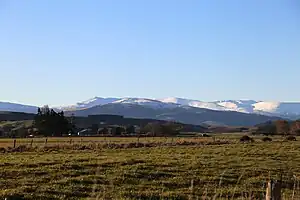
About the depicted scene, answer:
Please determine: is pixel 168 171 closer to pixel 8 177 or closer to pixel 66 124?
pixel 8 177

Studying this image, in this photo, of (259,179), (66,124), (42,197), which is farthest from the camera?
(66,124)

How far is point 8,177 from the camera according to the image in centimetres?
2341

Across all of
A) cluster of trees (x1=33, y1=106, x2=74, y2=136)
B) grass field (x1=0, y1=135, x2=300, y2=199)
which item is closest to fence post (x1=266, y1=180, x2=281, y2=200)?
grass field (x1=0, y1=135, x2=300, y2=199)

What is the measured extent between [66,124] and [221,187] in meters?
107

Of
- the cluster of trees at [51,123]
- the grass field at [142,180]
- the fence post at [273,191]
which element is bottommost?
the grass field at [142,180]

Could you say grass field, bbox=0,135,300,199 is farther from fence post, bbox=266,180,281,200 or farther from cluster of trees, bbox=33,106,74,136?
cluster of trees, bbox=33,106,74,136

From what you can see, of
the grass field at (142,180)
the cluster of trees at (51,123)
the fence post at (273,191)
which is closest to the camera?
the fence post at (273,191)

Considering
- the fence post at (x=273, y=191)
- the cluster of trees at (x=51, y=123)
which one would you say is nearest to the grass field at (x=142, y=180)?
the fence post at (x=273, y=191)

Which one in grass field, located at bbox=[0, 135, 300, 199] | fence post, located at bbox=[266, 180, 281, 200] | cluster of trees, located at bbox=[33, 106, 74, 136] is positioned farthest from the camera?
cluster of trees, located at bbox=[33, 106, 74, 136]

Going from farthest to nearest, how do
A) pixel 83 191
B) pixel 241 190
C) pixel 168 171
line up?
pixel 168 171
pixel 241 190
pixel 83 191

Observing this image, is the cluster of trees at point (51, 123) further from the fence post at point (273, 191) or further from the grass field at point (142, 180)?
the fence post at point (273, 191)

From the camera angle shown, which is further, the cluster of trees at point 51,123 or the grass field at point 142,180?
the cluster of trees at point 51,123

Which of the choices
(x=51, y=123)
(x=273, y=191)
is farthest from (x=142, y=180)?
(x=51, y=123)

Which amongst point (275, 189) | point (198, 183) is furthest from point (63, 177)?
point (275, 189)
